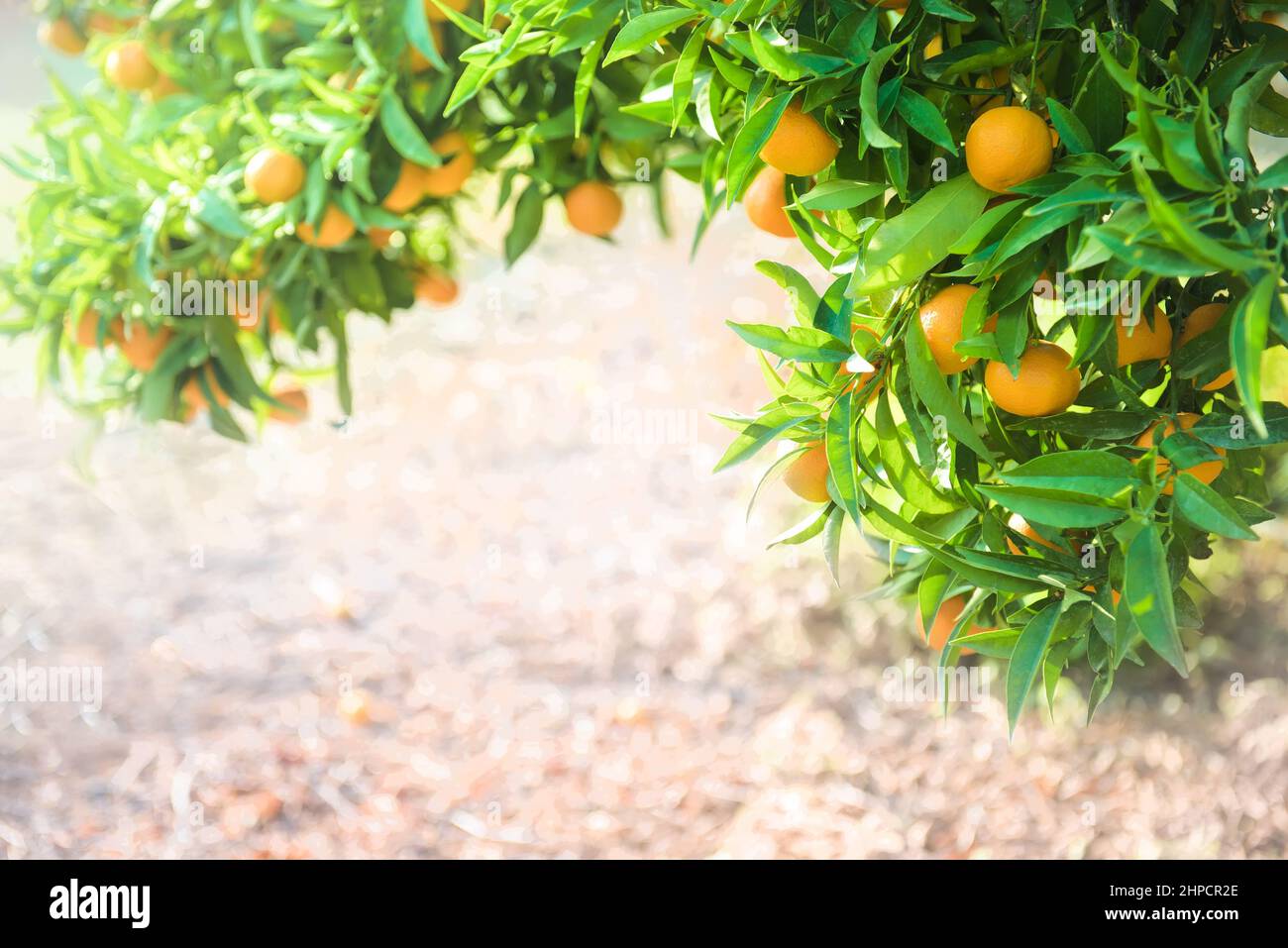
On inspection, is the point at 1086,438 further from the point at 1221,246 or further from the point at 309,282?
the point at 309,282

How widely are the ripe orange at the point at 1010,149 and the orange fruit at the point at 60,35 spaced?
1.05 metres

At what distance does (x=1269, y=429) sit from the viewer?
0.51 metres

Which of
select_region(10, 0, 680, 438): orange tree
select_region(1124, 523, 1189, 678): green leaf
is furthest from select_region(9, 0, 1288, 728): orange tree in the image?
select_region(10, 0, 680, 438): orange tree

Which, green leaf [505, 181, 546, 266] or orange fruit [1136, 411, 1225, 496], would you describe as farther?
green leaf [505, 181, 546, 266]

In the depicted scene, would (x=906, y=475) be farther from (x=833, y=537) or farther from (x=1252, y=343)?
(x=1252, y=343)

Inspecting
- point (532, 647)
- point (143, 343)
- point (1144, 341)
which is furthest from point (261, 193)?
point (532, 647)

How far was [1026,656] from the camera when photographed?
52cm

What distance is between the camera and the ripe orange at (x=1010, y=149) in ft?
1.63

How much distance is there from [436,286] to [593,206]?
27 cm

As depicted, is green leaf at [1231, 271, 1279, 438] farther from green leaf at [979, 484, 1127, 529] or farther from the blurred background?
the blurred background

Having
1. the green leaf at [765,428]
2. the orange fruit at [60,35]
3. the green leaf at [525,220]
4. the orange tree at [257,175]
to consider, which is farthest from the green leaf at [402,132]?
the orange fruit at [60,35]

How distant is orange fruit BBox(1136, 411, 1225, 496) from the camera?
0.52 metres

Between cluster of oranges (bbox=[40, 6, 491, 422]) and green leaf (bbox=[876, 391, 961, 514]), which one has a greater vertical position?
cluster of oranges (bbox=[40, 6, 491, 422])

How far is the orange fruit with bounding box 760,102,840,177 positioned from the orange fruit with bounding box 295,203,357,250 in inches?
17.1
